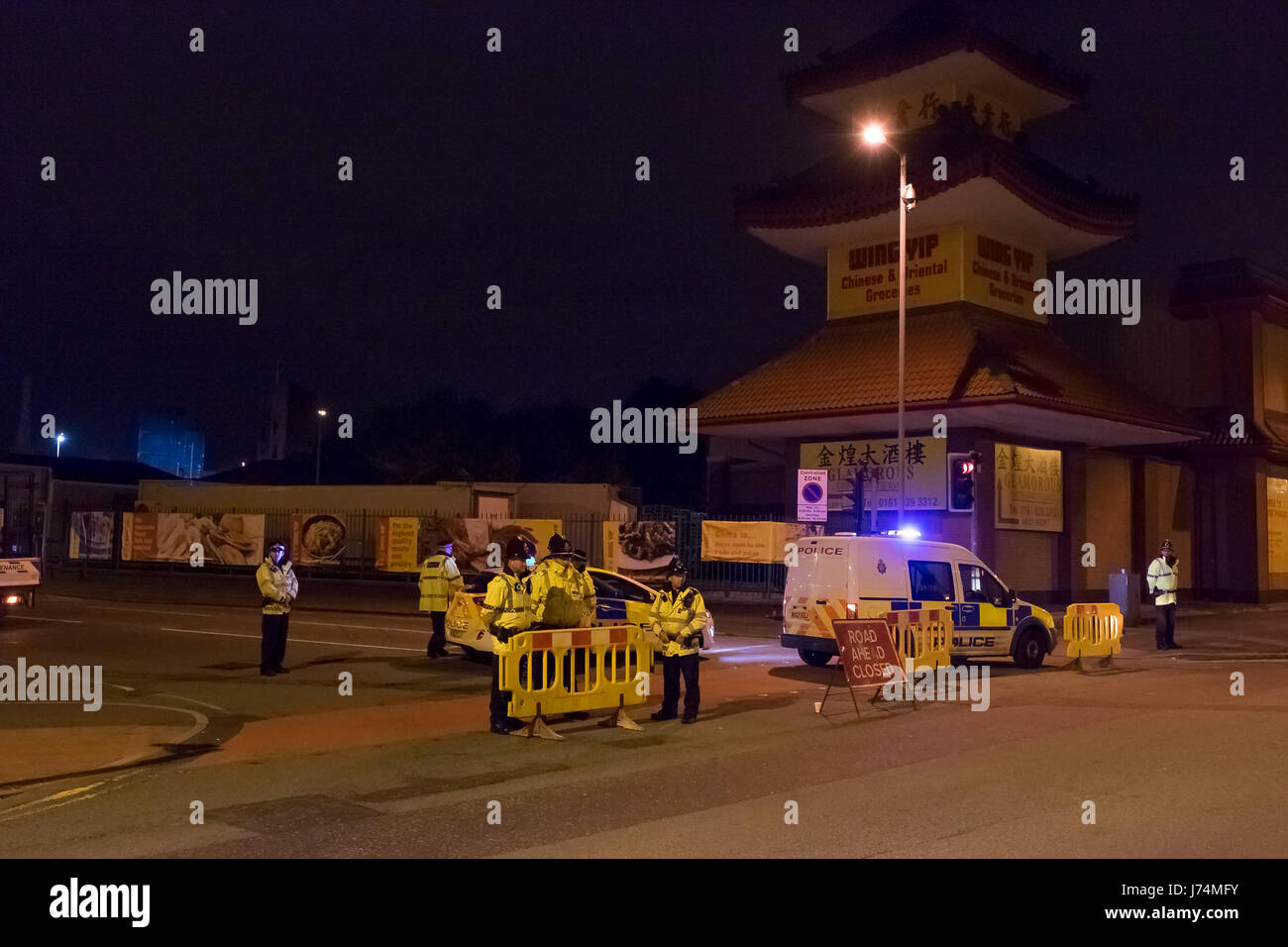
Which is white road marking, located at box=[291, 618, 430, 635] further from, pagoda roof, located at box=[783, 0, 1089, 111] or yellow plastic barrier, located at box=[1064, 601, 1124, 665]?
pagoda roof, located at box=[783, 0, 1089, 111]

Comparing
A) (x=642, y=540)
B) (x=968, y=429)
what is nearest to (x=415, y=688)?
(x=642, y=540)

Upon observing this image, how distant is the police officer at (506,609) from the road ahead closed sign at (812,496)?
37.8ft

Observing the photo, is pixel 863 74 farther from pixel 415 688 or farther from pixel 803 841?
pixel 803 841

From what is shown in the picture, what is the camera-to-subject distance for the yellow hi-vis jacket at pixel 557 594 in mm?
11172

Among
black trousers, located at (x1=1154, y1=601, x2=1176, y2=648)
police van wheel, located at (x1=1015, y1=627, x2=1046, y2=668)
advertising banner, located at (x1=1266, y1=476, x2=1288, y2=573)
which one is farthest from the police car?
advertising banner, located at (x1=1266, y1=476, x2=1288, y2=573)

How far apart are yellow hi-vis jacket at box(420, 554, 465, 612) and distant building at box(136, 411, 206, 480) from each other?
4320 inches

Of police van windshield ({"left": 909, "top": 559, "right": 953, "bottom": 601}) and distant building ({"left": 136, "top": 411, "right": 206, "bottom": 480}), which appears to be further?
distant building ({"left": 136, "top": 411, "right": 206, "bottom": 480})

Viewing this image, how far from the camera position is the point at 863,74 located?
30.9m

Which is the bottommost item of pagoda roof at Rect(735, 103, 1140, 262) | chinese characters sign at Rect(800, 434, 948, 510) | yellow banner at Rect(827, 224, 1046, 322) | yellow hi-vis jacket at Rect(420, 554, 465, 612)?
yellow hi-vis jacket at Rect(420, 554, 465, 612)

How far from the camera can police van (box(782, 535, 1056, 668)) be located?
51.4 ft

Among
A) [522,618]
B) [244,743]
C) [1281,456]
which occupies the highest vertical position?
[1281,456]

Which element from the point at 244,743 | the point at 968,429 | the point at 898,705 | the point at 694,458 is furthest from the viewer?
the point at 694,458

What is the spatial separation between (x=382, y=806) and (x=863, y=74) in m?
27.5

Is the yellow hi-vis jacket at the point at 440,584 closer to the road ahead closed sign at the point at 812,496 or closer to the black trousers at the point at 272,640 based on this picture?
the black trousers at the point at 272,640
